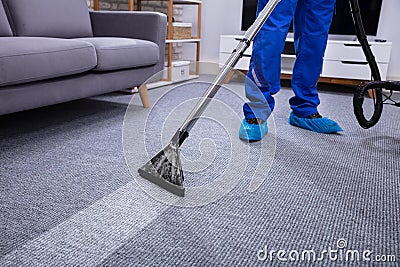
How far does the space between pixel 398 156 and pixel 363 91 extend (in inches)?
12.4

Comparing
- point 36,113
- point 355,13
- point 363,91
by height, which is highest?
point 355,13

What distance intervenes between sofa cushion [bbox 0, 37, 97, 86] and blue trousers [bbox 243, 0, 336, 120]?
0.69 metres

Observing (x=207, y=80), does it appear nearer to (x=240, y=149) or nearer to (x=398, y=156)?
(x=240, y=149)

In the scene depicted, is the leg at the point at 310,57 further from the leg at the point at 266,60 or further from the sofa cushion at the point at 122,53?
the sofa cushion at the point at 122,53

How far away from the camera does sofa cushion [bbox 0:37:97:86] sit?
4.25ft

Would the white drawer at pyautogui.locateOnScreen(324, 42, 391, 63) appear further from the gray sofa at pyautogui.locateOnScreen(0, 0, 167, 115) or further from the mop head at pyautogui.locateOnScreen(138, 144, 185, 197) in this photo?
the mop head at pyautogui.locateOnScreen(138, 144, 185, 197)

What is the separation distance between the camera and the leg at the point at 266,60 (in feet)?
5.05

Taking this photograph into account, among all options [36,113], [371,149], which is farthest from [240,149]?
[36,113]

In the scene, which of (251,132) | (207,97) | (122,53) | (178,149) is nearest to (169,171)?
(178,149)

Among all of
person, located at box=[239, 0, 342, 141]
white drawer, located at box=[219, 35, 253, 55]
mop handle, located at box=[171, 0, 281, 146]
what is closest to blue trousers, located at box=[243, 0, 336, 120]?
person, located at box=[239, 0, 342, 141]

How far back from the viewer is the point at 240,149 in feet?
4.86

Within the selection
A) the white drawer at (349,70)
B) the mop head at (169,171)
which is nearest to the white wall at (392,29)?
the white drawer at (349,70)

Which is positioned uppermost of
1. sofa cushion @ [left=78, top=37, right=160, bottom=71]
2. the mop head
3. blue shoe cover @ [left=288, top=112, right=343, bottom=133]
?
sofa cushion @ [left=78, top=37, right=160, bottom=71]
